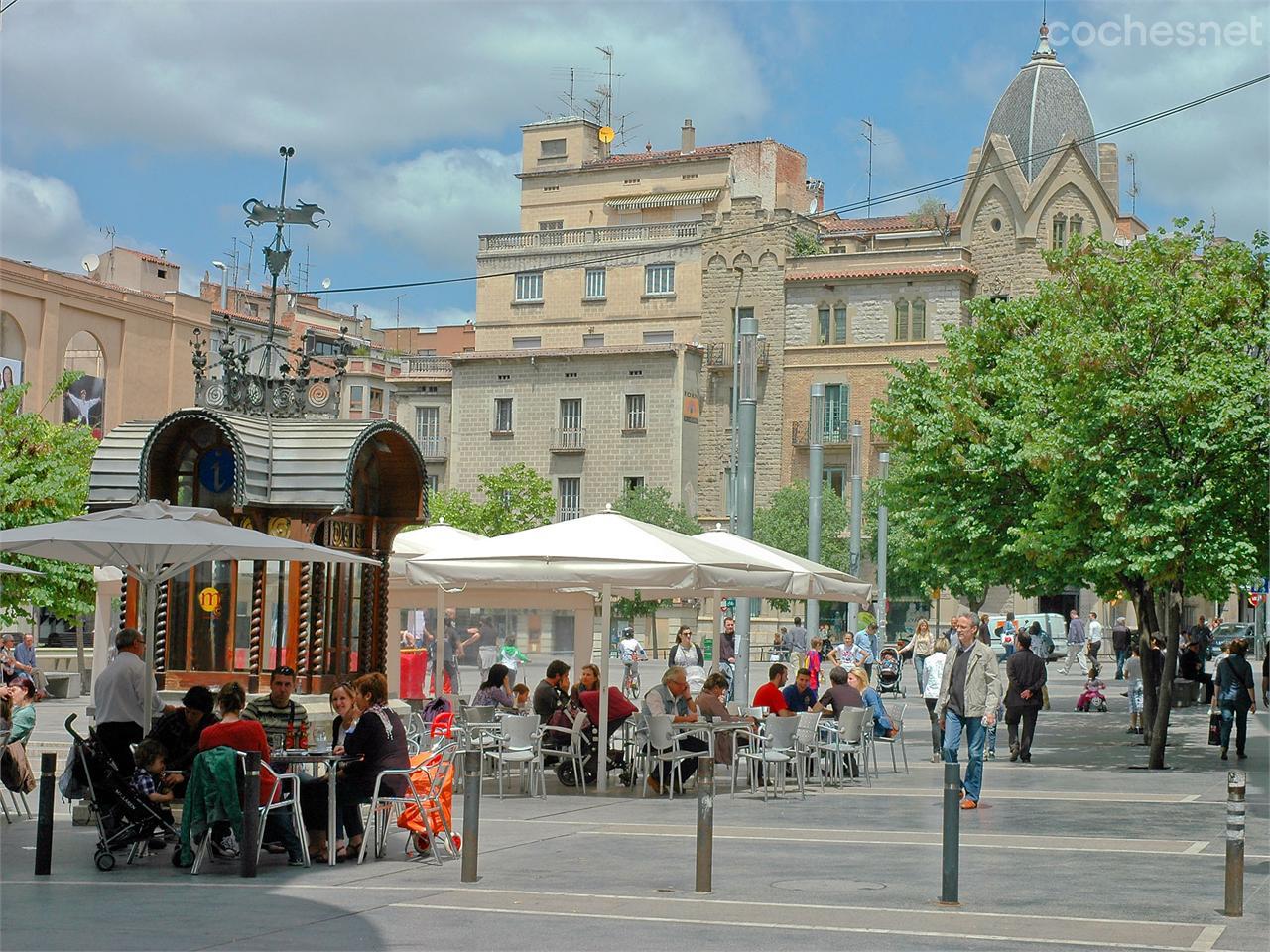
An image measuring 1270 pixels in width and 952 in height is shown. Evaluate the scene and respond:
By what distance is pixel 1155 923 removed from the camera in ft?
33.9

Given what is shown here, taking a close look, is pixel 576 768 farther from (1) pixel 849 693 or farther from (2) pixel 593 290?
(2) pixel 593 290

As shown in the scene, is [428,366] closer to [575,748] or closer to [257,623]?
→ [257,623]

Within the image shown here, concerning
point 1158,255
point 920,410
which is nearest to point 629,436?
point 920,410

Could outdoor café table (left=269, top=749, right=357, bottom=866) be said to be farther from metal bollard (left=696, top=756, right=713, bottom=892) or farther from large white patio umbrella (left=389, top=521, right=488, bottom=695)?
large white patio umbrella (left=389, top=521, right=488, bottom=695)

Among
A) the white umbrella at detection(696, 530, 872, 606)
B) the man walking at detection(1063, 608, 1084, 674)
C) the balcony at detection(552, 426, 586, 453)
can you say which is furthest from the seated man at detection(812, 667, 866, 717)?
the balcony at detection(552, 426, 586, 453)

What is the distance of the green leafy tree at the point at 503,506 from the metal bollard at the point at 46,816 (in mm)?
58188

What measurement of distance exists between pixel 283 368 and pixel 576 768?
637 cm

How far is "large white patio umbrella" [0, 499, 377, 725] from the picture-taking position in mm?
13570

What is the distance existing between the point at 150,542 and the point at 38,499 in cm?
2096

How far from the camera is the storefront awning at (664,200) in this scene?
83438 millimetres

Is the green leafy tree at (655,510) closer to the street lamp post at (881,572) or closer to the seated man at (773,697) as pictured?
the street lamp post at (881,572)

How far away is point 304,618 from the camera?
64.4ft

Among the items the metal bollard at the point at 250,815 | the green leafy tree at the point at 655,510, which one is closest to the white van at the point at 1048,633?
the green leafy tree at the point at 655,510

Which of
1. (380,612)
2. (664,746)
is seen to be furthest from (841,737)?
(380,612)
